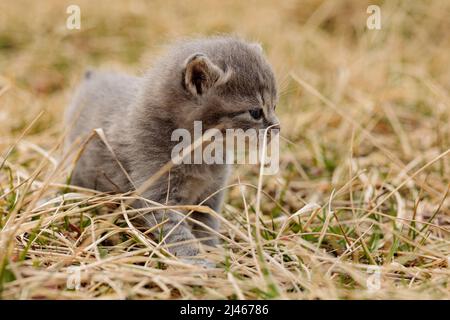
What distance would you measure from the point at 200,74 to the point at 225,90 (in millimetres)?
169

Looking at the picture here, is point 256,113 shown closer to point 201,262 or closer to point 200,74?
point 200,74

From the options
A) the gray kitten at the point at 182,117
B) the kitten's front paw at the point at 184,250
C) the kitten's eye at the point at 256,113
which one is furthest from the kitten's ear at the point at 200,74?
the kitten's front paw at the point at 184,250

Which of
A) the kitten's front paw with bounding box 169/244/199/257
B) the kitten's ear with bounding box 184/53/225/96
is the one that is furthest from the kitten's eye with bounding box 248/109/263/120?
the kitten's front paw with bounding box 169/244/199/257

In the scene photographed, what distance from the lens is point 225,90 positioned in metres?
3.48

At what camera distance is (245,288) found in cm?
286

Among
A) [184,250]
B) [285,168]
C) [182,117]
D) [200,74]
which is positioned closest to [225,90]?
[200,74]

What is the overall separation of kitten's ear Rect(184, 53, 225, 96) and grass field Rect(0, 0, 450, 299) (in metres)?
0.64

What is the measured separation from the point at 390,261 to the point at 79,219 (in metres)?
1.84

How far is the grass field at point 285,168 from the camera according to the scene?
299cm

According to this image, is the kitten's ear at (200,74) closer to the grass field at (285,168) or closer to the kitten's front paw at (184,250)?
the grass field at (285,168)

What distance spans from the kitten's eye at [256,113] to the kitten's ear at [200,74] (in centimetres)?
25

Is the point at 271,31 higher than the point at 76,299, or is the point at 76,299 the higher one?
the point at 271,31
